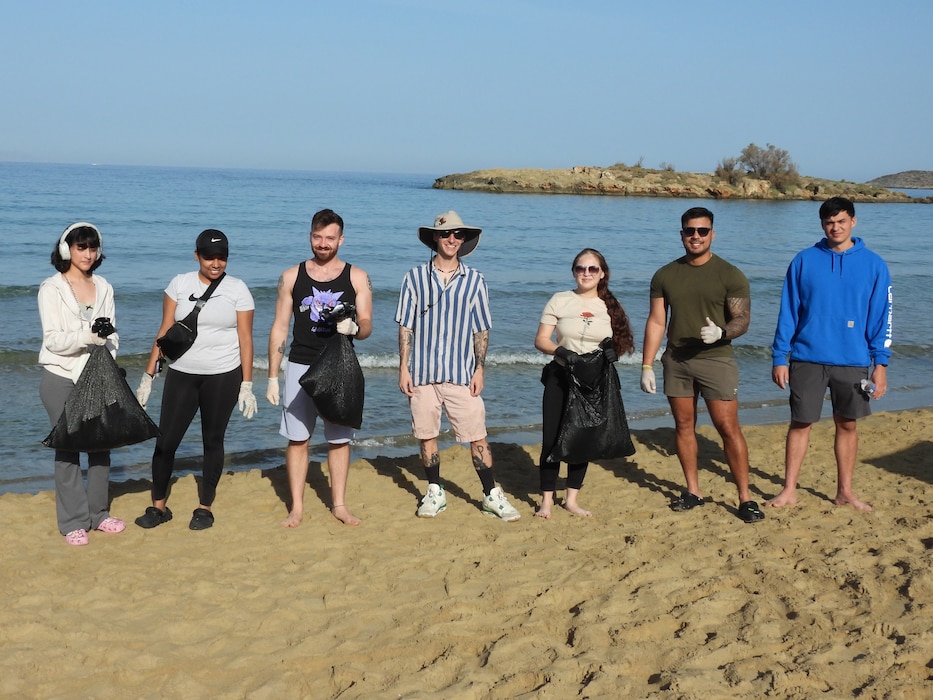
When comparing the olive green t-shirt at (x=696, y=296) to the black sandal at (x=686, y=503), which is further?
the black sandal at (x=686, y=503)

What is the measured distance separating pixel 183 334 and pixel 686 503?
3.47 metres

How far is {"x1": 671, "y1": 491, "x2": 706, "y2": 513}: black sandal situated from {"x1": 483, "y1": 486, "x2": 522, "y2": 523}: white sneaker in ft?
3.57

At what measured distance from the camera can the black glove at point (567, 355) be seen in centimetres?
547

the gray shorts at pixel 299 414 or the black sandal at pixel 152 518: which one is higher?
the gray shorts at pixel 299 414

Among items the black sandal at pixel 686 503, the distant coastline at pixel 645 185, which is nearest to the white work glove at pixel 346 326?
the black sandal at pixel 686 503

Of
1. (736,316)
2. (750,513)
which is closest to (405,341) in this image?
(736,316)

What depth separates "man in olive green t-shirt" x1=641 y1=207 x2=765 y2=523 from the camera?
5.50m

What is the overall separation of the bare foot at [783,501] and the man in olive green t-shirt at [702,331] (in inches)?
9.8

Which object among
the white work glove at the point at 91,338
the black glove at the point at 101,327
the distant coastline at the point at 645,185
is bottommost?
the white work glove at the point at 91,338

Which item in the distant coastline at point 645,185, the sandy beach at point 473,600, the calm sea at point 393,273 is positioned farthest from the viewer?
the distant coastline at point 645,185

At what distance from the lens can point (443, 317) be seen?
18.2 ft

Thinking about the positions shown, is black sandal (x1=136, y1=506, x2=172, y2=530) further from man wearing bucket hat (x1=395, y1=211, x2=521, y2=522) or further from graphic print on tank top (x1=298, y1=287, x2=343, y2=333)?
man wearing bucket hat (x1=395, y1=211, x2=521, y2=522)

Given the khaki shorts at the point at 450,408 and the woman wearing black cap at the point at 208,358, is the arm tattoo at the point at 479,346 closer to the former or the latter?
the khaki shorts at the point at 450,408

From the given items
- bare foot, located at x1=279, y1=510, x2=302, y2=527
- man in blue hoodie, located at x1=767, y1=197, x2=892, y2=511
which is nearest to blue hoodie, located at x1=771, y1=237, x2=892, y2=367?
man in blue hoodie, located at x1=767, y1=197, x2=892, y2=511
